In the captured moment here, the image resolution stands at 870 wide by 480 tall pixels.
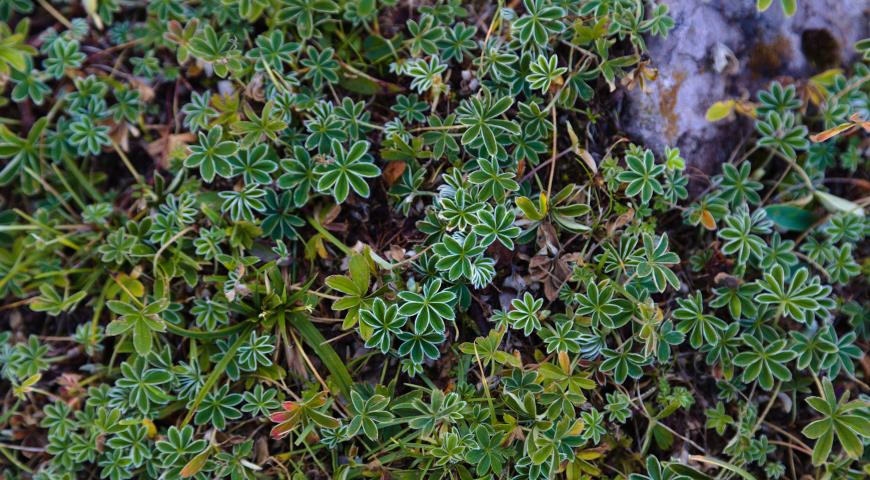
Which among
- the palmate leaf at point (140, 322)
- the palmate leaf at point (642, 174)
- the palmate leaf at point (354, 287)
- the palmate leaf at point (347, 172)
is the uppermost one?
the palmate leaf at point (642, 174)

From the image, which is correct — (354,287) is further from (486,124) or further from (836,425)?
(836,425)

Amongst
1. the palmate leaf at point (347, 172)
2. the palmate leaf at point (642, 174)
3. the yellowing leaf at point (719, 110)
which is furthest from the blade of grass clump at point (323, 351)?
the yellowing leaf at point (719, 110)

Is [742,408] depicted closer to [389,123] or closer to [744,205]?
[744,205]

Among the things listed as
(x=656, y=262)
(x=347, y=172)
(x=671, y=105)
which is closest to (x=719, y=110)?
(x=671, y=105)

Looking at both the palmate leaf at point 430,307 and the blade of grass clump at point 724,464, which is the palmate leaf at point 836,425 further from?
the palmate leaf at point 430,307

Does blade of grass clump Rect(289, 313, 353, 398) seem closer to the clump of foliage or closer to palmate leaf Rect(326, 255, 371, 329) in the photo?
the clump of foliage

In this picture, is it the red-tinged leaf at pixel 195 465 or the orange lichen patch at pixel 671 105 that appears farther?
the orange lichen patch at pixel 671 105

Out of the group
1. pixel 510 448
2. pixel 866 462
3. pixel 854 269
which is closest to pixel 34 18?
pixel 510 448
